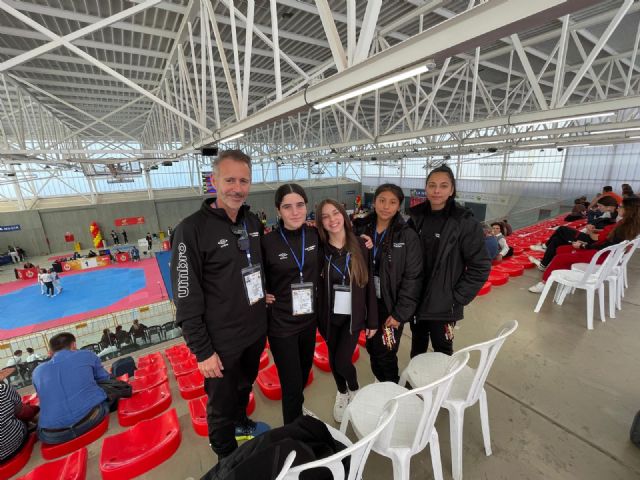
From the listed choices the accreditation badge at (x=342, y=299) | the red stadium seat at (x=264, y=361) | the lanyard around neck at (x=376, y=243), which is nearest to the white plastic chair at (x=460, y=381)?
the accreditation badge at (x=342, y=299)

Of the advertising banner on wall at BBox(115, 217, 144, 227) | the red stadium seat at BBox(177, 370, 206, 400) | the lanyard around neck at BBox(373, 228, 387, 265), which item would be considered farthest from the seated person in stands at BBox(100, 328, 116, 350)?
the advertising banner on wall at BBox(115, 217, 144, 227)

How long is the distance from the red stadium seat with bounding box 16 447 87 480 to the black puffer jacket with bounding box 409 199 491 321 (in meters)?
2.54

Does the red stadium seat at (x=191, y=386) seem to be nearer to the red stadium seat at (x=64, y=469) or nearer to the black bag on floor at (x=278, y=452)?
the red stadium seat at (x=64, y=469)

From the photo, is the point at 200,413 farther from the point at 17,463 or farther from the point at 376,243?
the point at 376,243

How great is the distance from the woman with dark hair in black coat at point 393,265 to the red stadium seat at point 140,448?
5.24 ft

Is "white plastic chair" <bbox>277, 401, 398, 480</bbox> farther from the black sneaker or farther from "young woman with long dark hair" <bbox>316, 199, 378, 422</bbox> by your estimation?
the black sneaker

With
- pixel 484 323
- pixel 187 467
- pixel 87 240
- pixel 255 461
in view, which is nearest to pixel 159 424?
pixel 187 467

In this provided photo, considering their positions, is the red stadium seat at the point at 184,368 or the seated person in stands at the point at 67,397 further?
the red stadium seat at the point at 184,368

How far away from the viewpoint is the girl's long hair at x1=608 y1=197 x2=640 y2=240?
3.11 meters

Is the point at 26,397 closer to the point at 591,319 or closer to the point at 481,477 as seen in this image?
the point at 481,477

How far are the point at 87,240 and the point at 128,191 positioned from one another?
449cm

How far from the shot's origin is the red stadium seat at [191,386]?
99.7 inches

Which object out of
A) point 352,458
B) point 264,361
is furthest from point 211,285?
point 264,361

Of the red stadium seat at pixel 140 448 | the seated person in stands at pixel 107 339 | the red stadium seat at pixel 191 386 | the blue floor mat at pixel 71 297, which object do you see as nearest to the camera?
the red stadium seat at pixel 140 448
